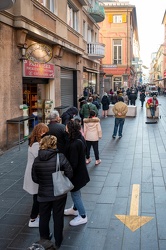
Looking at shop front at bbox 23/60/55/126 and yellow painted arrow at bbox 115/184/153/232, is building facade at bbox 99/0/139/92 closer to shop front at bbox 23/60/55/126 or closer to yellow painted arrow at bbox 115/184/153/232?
shop front at bbox 23/60/55/126

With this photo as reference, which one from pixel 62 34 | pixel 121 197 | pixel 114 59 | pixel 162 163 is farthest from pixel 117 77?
pixel 121 197

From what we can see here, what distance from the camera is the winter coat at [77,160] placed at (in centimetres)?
449

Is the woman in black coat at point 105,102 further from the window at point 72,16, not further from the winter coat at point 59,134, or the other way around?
the winter coat at point 59,134

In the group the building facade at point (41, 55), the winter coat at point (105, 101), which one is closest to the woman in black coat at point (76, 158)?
the building facade at point (41, 55)

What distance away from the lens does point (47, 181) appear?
3920mm

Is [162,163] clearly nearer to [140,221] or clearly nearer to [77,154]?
[140,221]

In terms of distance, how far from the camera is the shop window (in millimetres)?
18123

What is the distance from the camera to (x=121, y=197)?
603cm

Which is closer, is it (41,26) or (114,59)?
(41,26)

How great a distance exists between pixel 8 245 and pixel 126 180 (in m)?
3.55

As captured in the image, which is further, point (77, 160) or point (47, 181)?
point (77, 160)

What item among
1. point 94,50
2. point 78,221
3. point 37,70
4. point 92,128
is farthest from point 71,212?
point 94,50

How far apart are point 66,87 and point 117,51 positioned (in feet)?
90.1

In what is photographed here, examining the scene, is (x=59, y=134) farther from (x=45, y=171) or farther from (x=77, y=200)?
(x=45, y=171)
